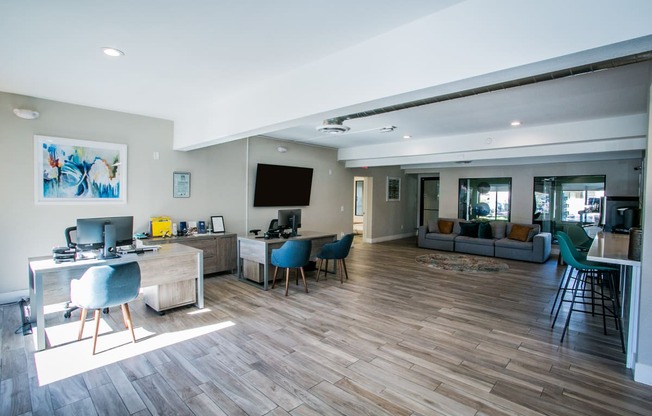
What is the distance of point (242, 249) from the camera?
5434mm

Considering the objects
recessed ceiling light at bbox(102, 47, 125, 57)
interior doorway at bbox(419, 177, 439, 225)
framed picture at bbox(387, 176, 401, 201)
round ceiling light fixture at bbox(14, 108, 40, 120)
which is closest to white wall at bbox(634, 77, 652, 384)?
recessed ceiling light at bbox(102, 47, 125, 57)

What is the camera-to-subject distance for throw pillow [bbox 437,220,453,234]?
9.21m

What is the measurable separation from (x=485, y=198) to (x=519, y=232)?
2131 mm

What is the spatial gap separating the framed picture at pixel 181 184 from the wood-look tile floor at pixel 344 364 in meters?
1.93

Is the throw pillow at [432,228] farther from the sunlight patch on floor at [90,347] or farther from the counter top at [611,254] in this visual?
the sunlight patch on floor at [90,347]

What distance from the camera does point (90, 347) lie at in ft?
10.0

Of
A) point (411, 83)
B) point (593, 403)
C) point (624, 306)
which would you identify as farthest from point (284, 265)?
point (624, 306)

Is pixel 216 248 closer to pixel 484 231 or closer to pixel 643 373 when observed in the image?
pixel 643 373

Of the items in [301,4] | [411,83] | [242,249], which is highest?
[301,4]

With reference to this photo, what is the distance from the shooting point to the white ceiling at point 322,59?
72.9 inches

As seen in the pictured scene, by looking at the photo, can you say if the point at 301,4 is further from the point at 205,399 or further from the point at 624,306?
the point at 624,306

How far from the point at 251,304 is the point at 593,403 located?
11.7ft

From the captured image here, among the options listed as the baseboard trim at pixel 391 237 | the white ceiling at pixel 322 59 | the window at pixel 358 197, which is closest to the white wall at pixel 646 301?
the white ceiling at pixel 322 59

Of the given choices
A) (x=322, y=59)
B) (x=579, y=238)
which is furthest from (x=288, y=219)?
(x=579, y=238)
